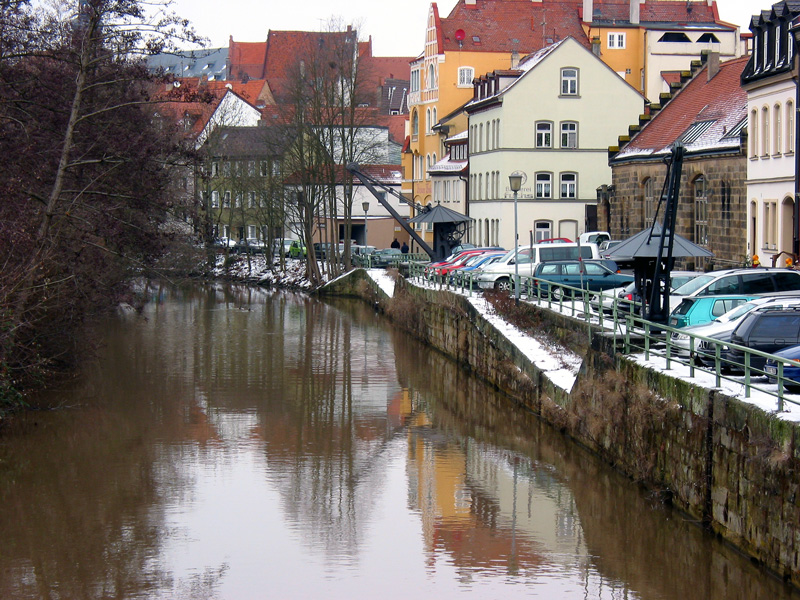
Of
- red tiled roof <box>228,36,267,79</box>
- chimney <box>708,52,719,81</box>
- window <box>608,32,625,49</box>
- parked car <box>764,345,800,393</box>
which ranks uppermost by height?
red tiled roof <box>228,36,267,79</box>

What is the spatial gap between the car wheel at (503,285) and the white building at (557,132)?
72.0 ft

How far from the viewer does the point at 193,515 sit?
17625 mm

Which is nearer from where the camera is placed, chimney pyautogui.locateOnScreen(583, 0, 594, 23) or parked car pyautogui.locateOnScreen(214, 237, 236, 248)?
parked car pyautogui.locateOnScreen(214, 237, 236, 248)

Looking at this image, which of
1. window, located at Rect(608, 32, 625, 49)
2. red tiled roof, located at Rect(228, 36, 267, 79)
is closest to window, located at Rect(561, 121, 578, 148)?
window, located at Rect(608, 32, 625, 49)

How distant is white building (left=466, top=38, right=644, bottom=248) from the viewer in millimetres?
57000

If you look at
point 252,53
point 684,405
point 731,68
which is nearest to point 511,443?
point 684,405

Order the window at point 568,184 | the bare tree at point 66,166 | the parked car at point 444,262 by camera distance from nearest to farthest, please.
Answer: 1. the bare tree at point 66,166
2. the parked car at point 444,262
3. the window at point 568,184

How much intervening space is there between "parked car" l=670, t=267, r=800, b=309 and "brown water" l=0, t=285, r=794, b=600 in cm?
495

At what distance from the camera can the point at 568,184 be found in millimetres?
58062

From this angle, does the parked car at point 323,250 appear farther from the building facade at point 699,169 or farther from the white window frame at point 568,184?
the building facade at point 699,169

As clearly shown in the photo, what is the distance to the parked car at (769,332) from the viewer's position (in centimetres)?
1858

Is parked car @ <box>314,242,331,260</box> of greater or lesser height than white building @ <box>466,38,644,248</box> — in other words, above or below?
below

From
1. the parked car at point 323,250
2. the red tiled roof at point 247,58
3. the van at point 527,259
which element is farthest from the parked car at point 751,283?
the red tiled roof at point 247,58

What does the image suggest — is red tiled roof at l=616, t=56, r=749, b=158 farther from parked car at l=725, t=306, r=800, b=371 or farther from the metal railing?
parked car at l=725, t=306, r=800, b=371
